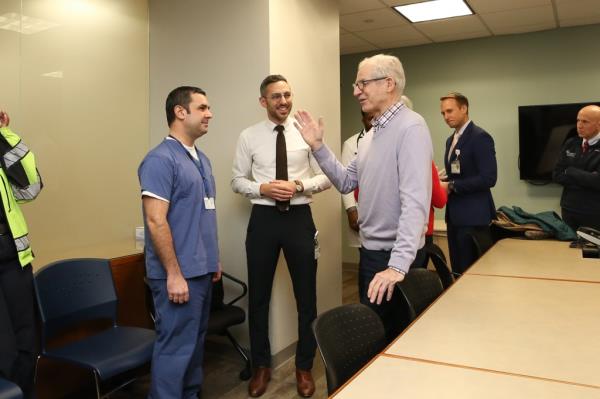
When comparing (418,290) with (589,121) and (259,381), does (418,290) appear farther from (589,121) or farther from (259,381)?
(589,121)

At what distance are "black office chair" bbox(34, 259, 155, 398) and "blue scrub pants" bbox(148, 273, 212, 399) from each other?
0.36 ft

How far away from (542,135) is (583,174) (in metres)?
2.04

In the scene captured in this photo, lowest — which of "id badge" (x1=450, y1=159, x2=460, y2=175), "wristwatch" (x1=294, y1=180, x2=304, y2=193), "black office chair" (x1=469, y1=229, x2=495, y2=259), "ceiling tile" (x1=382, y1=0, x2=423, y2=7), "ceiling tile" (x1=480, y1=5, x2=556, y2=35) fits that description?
"black office chair" (x1=469, y1=229, x2=495, y2=259)

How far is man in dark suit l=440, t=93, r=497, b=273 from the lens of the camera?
3.43m

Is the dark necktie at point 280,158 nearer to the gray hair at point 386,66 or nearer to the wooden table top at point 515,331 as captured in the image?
the gray hair at point 386,66

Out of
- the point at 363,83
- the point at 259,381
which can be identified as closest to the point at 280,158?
the point at 363,83

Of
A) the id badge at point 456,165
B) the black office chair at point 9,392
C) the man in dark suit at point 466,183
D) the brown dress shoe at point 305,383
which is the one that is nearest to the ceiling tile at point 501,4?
the man in dark suit at point 466,183

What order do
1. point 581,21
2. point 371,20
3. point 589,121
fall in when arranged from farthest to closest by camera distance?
1. point 581,21
2. point 371,20
3. point 589,121

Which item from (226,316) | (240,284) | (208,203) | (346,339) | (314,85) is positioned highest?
(314,85)

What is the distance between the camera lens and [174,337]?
235 cm

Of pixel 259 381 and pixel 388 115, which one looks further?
pixel 259 381

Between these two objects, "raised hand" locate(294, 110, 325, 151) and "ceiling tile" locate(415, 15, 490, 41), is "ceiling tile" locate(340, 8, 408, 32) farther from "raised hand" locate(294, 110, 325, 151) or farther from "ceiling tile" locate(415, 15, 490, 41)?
"raised hand" locate(294, 110, 325, 151)

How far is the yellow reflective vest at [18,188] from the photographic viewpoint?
2.15 m

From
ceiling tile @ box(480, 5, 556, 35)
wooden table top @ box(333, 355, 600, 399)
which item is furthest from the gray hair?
ceiling tile @ box(480, 5, 556, 35)
